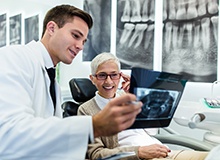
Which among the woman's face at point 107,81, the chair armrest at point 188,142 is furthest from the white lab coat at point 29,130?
the chair armrest at point 188,142

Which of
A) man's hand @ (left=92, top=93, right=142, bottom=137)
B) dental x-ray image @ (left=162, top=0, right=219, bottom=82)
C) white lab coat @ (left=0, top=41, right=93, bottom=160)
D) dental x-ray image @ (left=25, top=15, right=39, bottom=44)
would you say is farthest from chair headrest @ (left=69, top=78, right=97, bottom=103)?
man's hand @ (left=92, top=93, right=142, bottom=137)

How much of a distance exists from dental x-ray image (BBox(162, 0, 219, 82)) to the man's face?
145cm

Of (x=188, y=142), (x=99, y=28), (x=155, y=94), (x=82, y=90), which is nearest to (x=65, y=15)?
(x=155, y=94)

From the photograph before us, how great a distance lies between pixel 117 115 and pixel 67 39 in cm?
72

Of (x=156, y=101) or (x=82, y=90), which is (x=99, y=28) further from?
(x=156, y=101)

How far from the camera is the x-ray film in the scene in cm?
105

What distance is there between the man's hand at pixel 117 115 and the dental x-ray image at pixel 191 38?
6.20 feet

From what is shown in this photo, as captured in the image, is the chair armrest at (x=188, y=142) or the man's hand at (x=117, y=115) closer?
the man's hand at (x=117, y=115)

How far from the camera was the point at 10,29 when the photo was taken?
11.0ft

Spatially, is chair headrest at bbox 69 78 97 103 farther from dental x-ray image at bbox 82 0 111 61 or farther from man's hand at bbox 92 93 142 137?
man's hand at bbox 92 93 142 137

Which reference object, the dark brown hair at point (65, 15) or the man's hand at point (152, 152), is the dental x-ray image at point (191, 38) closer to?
the man's hand at point (152, 152)

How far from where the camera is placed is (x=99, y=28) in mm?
3338

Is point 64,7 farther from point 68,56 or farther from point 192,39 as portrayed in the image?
point 192,39

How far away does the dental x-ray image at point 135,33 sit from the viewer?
2.90 metres
